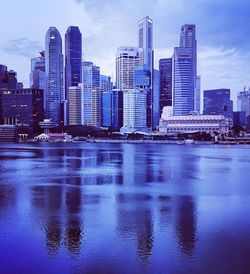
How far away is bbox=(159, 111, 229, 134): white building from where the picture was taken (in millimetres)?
156875

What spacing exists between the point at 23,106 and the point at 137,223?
15987 cm

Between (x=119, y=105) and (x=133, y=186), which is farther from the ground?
(x=119, y=105)

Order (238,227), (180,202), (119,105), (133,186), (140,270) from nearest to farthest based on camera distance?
(140,270), (238,227), (180,202), (133,186), (119,105)

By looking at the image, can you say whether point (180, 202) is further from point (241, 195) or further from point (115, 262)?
point (115, 262)

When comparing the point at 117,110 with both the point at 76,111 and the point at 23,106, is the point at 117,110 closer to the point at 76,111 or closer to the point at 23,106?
the point at 76,111

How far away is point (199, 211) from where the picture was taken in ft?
62.9

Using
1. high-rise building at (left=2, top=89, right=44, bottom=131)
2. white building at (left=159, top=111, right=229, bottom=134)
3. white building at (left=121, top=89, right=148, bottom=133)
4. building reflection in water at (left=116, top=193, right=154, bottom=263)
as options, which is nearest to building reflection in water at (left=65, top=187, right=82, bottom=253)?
building reflection in water at (left=116, top=193, right=154, bottom=263)

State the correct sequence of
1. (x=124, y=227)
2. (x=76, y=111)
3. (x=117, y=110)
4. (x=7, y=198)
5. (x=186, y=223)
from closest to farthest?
(x=124, y=227) < (x=186, y=223) < (x=7, y=198) < (x=117, y=110) < (x=76, y=111)

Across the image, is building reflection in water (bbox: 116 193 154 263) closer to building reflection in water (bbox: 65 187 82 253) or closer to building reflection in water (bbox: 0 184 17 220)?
building reflection in water (bbox: 65 187 82 253)

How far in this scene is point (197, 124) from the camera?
15912 centimetres

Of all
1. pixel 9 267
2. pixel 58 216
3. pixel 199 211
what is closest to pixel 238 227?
pixel 199 211

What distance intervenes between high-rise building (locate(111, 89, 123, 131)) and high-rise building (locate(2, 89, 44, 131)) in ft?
114

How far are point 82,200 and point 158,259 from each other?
9.67 meters

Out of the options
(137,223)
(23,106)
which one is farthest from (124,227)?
(23,106)
